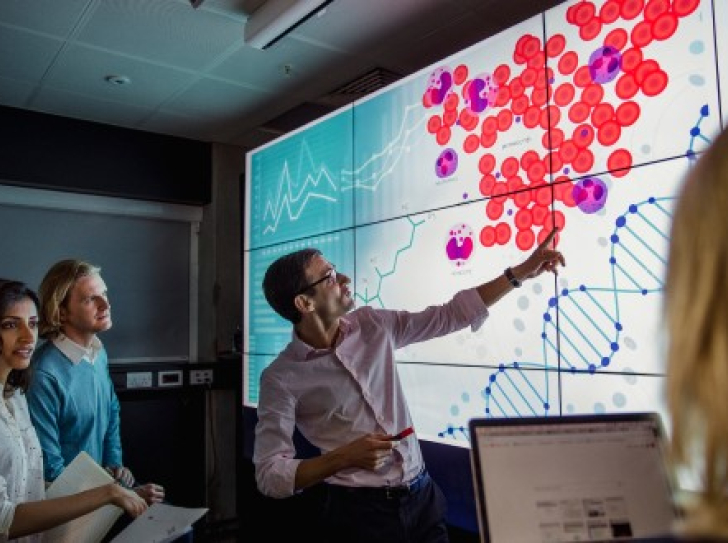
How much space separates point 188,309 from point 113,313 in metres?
0.49

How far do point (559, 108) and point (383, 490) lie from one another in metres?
1.27

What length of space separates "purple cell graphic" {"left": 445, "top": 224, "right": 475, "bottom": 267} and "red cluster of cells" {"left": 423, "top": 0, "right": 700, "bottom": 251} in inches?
2.4

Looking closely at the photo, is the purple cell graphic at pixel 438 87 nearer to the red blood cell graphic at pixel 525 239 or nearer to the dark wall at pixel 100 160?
the red blood cell graphic at pixel 525 239

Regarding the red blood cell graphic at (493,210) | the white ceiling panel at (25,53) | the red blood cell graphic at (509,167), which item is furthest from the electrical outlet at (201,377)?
the red blood cell graphic at (509,167)

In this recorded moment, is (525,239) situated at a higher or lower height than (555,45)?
lower

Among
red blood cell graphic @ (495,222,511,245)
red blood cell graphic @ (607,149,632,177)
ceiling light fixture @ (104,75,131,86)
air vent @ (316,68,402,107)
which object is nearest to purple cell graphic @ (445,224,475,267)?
red blood cell graphic @ (495,222,511,245)

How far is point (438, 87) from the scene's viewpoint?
2.26 m

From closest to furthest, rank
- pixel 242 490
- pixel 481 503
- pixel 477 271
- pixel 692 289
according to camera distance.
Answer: pixel 692 289, pixel 481 503, pixel 477 271, pixel 242 490

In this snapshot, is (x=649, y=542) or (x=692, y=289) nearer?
(x=692, y=289)

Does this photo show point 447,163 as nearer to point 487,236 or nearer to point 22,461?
point 487,236

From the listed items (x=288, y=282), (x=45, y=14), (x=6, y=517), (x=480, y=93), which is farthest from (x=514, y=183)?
(x=45, y=14)

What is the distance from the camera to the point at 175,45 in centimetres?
260

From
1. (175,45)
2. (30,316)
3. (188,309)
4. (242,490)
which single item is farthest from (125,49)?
(242,490)

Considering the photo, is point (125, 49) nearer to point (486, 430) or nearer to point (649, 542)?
point (486, 430)
